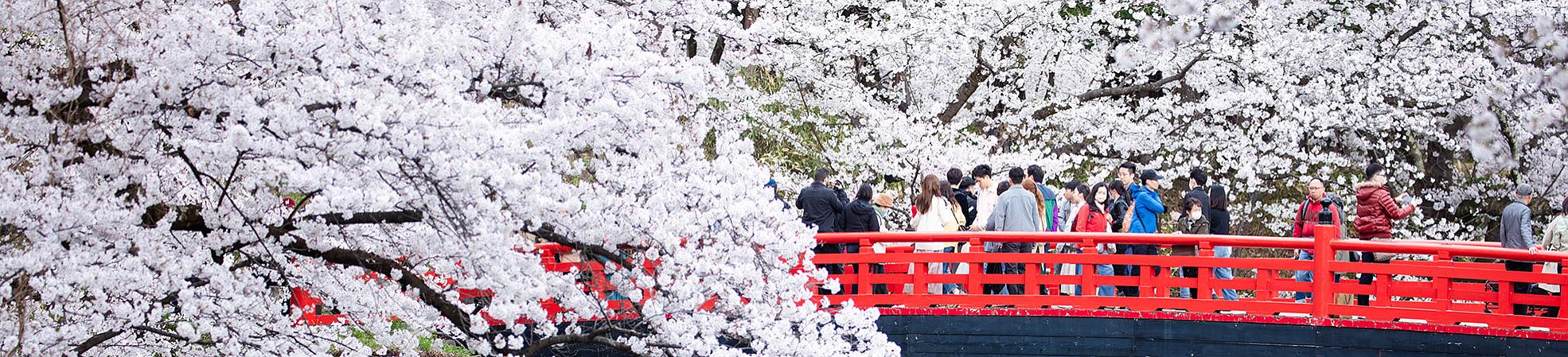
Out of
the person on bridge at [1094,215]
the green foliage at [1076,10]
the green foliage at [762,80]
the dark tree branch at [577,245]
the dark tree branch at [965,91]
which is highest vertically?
the green foliage at [1076,10]

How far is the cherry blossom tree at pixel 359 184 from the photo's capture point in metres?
6.33

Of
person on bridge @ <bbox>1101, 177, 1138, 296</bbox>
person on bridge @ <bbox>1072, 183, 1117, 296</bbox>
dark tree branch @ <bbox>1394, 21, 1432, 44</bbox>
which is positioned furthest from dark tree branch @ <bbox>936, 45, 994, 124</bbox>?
person on bridge @ <bbox>1072, 183, 1117, 296</bbox>

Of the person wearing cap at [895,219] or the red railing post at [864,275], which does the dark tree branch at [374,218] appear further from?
the person wearing cap at [895,219]

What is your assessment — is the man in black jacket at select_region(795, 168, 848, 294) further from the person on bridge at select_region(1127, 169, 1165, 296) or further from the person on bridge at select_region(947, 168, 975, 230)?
the person on bridge at select_region(1127, 169, 1165, 296)

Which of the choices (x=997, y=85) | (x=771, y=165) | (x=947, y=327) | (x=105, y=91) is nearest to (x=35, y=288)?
Result: (x=105, y=91)

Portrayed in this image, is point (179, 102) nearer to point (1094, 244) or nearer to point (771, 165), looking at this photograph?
point (1094, 244)

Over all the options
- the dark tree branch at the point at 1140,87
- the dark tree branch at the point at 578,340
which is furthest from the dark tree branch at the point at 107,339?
the dark tree branch at the point at 1140,87

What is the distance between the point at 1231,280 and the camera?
33.9 ft

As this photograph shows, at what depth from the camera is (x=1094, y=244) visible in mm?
10586

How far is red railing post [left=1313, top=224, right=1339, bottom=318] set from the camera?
992 cm

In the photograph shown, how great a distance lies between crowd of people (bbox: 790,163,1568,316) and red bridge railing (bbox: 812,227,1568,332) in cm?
26

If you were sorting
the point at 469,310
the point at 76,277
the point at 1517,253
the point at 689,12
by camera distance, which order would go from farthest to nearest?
the point at 689,12, the point at 1517,253, the point at 469,310, the point at 76,277

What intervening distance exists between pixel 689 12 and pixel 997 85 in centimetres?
535

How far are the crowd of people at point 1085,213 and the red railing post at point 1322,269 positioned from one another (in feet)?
1.27
